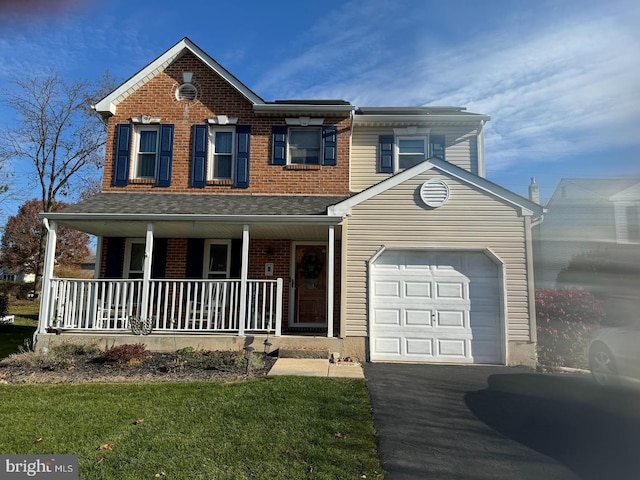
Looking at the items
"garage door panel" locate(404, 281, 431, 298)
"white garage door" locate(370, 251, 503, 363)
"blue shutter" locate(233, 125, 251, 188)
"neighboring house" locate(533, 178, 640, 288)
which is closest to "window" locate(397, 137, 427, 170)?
"white garage door" locate(370, 251, 503, 363)

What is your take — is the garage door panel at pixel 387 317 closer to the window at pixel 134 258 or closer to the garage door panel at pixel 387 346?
the garage door panel at pixel 387 346

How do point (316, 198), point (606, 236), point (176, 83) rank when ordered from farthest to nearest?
point (176, 83) → point (316, 198) → point (606, 236)

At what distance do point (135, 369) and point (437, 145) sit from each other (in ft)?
27.8

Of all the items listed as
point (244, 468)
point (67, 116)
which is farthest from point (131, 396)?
point (67, 116)

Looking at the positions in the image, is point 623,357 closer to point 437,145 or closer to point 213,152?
point 437,145

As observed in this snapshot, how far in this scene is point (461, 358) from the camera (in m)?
8.02

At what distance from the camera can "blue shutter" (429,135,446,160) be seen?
34.7ft

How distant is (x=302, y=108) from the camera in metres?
10.4

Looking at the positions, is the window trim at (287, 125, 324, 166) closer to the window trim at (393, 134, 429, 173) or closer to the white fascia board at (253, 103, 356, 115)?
the white fascia board at (253, 103, 356, 115)

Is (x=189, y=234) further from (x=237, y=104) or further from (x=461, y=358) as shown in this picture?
(x=461, y=358)

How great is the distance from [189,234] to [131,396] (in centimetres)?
510

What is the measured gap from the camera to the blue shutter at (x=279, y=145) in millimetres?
10445

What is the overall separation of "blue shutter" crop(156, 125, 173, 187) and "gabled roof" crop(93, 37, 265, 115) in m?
1.46

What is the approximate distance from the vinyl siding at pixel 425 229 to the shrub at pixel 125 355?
152 inches
